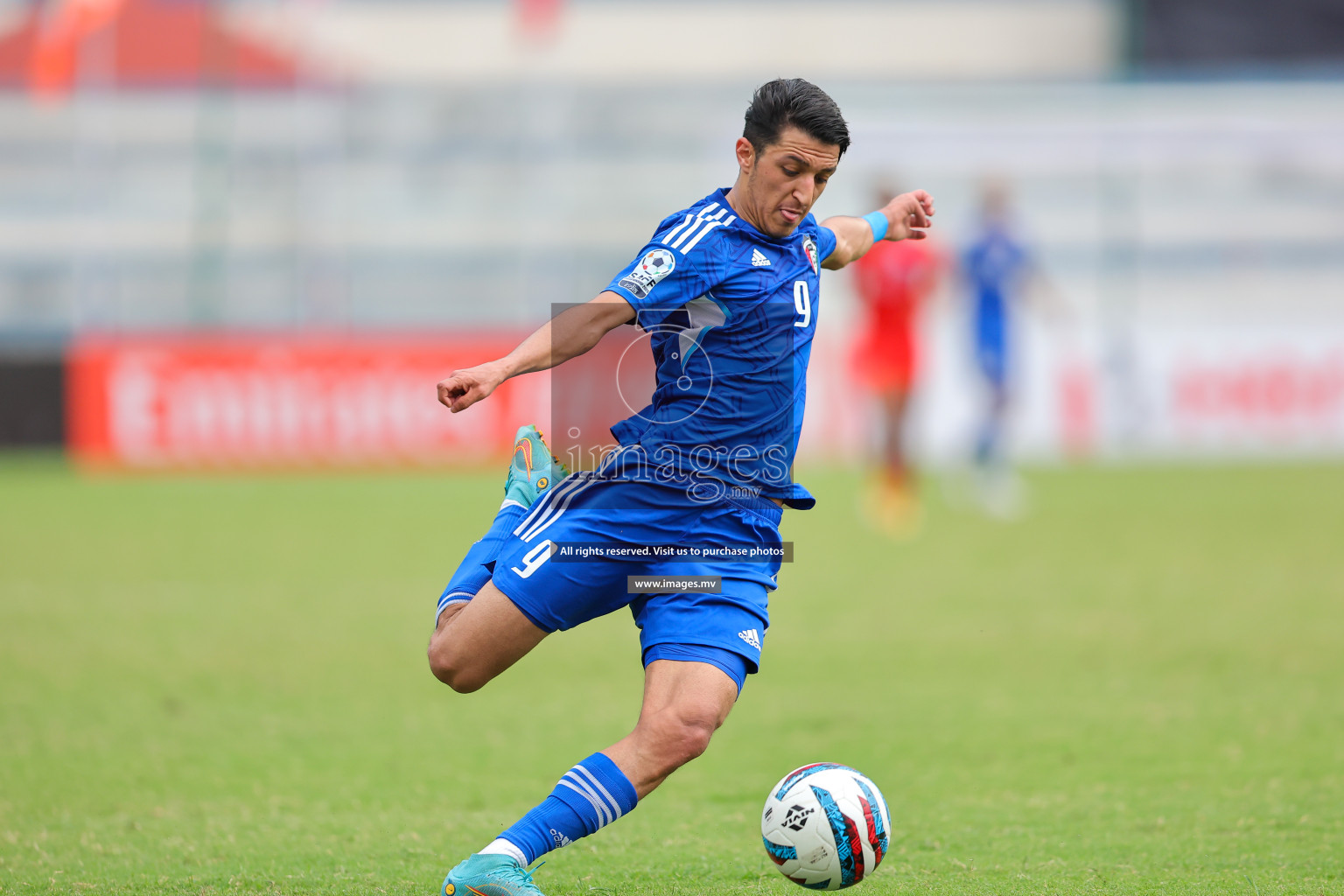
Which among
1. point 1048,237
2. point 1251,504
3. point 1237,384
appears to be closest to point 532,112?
point 1048,237

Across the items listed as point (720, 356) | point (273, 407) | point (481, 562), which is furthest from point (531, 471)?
point (273, 407)

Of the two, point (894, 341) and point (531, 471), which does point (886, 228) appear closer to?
point (531, 471)

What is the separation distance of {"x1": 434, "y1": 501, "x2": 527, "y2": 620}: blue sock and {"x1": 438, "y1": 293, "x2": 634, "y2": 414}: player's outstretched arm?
0.71 m

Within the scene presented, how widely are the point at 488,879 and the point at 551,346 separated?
4.48 ft

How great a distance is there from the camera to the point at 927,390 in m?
18.1

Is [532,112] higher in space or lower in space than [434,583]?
higher

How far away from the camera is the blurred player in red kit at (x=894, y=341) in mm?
12727

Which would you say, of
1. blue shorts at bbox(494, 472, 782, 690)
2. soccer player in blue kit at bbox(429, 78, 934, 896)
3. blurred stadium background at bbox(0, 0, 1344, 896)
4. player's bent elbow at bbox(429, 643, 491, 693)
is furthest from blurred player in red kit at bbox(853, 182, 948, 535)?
player's bent elbow at bbox(429, 643, 491, 693)

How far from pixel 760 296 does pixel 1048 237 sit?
1845cm

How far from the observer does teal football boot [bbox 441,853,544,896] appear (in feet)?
12.3

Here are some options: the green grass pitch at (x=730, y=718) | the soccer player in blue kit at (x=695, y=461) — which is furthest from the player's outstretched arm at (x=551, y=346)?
the green grass pitch at (x=730, y=718)

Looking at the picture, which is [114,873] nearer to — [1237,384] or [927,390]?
[927,390]

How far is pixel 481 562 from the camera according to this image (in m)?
4.52

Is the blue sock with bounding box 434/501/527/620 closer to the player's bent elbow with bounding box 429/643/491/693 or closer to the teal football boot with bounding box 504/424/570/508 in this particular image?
the teal football boot with bounding box 504/424/570/508
